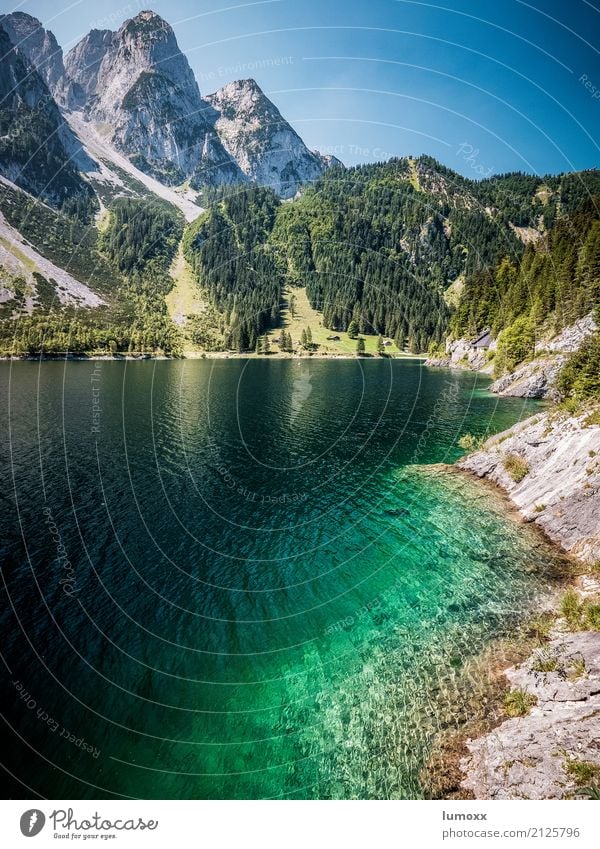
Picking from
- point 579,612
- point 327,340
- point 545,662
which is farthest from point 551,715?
point 327,340

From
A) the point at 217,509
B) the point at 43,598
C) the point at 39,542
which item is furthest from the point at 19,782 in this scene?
the point at 217,509

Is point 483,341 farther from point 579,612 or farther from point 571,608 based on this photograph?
point 579,612

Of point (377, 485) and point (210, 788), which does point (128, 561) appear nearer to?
point (210, 788)

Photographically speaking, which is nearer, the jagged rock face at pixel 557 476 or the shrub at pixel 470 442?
the jagged rock face at pixel 557 476

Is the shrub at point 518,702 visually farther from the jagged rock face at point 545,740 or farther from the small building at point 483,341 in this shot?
the small building at point 483,341

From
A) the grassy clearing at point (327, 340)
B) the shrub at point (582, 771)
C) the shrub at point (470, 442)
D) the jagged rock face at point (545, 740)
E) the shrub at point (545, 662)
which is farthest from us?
the grassy clearing at point (327, 340)

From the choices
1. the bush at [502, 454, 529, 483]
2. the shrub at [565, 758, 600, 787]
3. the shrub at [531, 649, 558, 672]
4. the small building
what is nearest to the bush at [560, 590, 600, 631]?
the shrub at [531, 649, 558, 672]

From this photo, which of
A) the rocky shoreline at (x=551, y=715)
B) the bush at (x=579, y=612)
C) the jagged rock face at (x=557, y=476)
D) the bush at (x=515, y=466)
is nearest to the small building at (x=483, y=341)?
the jagged rock face at (x=557, y=476)
